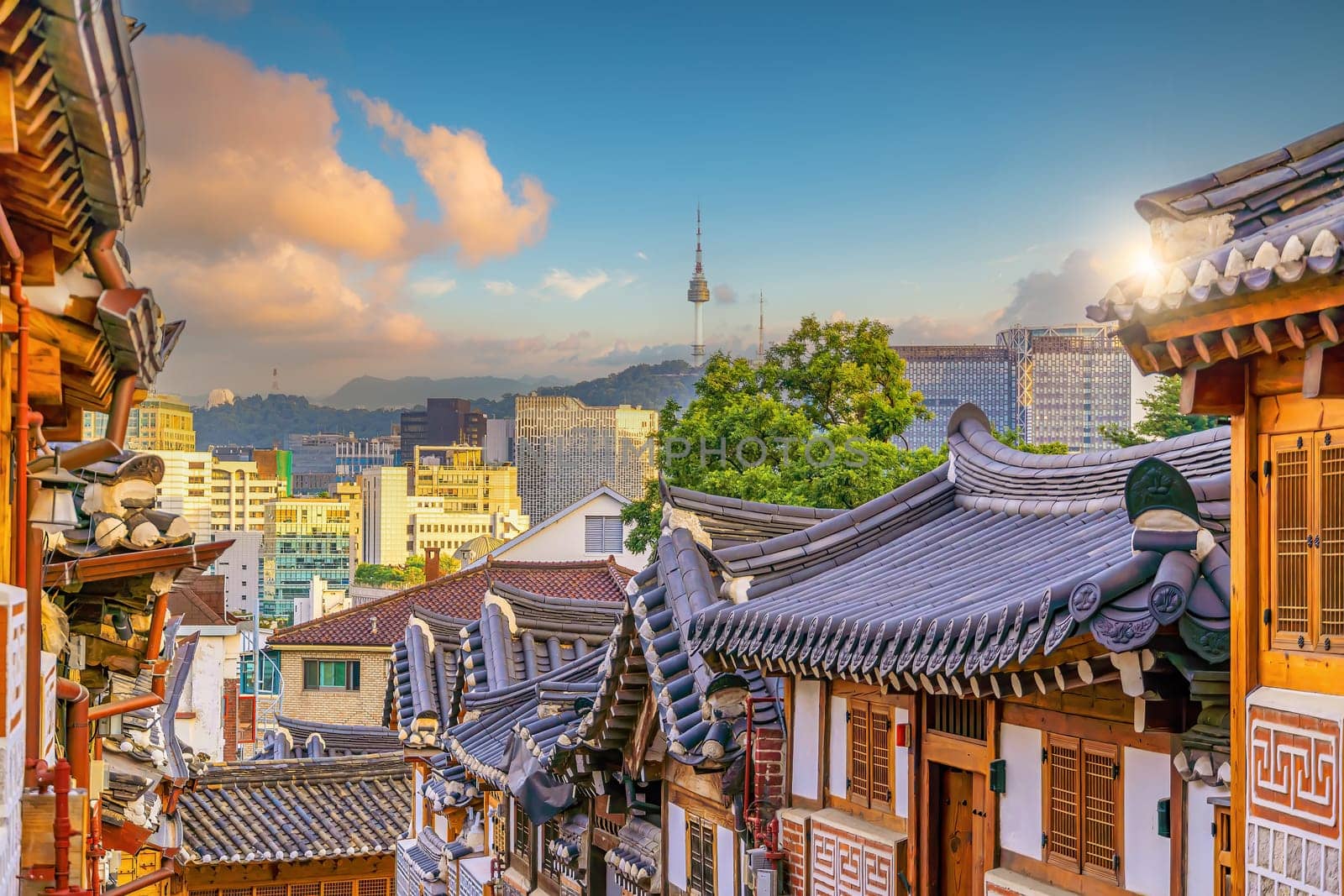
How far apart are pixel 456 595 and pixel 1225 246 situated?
4835 centimetres

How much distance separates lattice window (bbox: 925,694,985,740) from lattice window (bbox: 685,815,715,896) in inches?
200

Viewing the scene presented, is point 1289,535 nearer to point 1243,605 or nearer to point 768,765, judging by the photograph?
point 1243,605

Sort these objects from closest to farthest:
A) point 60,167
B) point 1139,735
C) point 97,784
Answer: point 60,167 < point 1139,735 < point 97,784

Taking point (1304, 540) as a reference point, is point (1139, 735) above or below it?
below

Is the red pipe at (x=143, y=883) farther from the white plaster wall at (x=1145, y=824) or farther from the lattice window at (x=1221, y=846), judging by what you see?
the lattice window at (x=1221, y=846)

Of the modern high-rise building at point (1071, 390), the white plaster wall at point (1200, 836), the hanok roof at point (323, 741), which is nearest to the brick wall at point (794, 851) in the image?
the white plaster wall at point (1200, 836)

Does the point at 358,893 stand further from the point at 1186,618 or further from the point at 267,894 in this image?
the point at 1186,618

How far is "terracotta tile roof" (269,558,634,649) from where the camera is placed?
168ft

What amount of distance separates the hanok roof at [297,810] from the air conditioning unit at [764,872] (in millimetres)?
20835

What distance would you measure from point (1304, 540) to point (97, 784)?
12162 mm

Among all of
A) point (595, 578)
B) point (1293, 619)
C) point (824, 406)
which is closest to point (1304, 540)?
point (1293, 619)

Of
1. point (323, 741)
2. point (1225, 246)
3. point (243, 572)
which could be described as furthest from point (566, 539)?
point (243, 572)

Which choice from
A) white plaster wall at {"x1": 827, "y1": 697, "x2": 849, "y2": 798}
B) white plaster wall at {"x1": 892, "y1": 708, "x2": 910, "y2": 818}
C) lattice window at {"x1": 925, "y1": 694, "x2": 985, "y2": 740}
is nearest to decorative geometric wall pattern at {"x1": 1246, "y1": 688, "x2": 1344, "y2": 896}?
lattice window at {"x1": 925, "y1": 694, "x2": 985, "y2": 740}

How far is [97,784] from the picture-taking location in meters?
15.5
